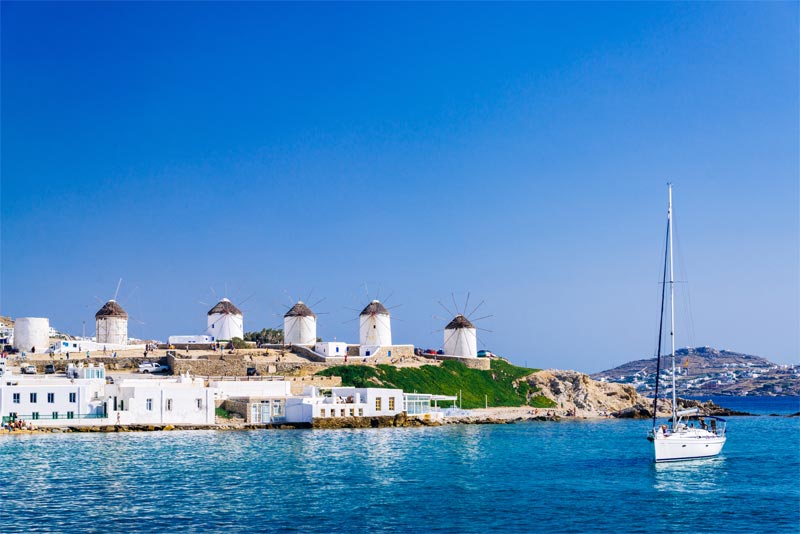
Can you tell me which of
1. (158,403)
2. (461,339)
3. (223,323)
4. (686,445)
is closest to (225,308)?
(223,323)

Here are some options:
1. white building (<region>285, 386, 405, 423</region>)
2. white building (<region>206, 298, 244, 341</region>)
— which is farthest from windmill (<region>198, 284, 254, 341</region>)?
white building (<region>285, 386, 405, 423</region>)

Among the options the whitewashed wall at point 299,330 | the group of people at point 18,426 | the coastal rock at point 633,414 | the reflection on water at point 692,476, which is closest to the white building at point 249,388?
the group of people at point 18,426

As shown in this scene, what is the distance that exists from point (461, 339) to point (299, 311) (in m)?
17.7

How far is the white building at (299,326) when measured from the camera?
94.1 metres

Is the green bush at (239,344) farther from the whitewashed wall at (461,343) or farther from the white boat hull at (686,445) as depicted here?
the white boat hull at (686,445)

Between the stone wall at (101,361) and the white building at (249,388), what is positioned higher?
the stone wall at (101,361)

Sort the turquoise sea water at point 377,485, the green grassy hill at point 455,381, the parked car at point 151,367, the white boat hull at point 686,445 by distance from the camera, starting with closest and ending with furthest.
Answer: the turquoise sea water at point 377,485 → the white boat hull at point 686,445 → the parked car at point 151,367 → the green grassy hill at point 455,381

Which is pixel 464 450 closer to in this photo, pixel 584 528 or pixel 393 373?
pixel 584 528

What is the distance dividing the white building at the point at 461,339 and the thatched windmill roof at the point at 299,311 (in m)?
15.2

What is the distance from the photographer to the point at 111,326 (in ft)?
283

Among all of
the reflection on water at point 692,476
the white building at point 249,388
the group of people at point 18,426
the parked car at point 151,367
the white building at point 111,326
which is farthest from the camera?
the white building at point 111,326

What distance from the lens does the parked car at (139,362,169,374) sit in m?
72.8

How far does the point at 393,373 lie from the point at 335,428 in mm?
18619

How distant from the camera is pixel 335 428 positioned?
6244 cm
